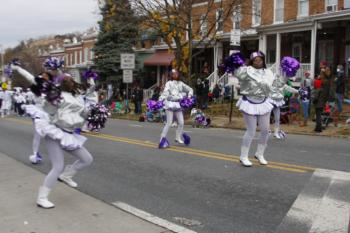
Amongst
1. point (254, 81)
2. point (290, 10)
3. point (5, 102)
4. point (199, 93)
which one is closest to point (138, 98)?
point (199, 93)

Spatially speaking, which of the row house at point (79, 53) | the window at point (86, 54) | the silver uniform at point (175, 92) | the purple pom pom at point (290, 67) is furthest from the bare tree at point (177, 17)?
the window at point (86, 54)

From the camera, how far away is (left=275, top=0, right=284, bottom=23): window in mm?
29470

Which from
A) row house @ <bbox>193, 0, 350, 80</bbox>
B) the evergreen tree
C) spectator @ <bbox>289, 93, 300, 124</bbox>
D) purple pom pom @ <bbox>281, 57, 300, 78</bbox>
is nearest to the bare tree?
row house @ <bbox>193, 0, 350, 80</bbox>

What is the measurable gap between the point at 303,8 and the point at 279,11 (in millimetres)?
1827

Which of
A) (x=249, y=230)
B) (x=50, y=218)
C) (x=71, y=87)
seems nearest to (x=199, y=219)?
(x=249, y=230)

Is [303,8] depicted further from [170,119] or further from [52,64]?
[52,64]

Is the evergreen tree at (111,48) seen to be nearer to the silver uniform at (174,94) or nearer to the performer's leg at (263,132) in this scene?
the silver uniform at (174,94)

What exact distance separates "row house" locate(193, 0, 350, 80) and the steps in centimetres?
1835

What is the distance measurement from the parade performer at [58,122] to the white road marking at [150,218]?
3.10 feet

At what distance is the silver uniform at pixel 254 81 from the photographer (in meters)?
8.41

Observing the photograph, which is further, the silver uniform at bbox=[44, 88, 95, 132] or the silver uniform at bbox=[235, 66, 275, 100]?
the silver uniform at bbox=[235, 66, 275, 100]

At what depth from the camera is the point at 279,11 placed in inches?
1168

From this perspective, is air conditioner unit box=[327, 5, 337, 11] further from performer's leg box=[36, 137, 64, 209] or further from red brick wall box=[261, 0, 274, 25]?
performer's leg box=[36, 137, 64, 209]

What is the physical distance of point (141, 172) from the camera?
889 cm
